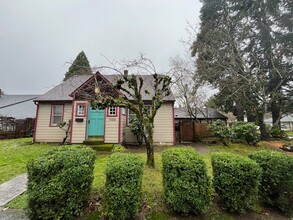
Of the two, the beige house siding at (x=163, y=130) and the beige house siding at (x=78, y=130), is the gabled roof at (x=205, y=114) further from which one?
the beige house siding at (x=78, y=130)

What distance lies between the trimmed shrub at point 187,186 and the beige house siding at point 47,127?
10609mm

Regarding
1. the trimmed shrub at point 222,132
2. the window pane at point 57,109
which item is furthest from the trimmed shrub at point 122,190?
the window pane at point 57,109

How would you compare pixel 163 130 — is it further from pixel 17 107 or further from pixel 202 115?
pixel 17 107

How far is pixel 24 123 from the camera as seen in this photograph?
53.0ft

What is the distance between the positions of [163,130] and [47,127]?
8521 millimetres

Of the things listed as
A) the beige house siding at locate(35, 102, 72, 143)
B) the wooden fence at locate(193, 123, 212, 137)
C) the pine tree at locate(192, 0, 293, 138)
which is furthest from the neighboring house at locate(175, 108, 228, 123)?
the beige house siding at locate(35, 102, 72, 143)

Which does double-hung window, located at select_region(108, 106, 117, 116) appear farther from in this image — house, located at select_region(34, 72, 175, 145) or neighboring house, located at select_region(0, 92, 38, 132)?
neighboring house, located at select_region(0, 92, 38, 132)

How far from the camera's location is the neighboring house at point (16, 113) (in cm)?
1536

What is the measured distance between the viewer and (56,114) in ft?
39.1

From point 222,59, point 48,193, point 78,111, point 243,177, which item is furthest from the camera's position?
point 222,59

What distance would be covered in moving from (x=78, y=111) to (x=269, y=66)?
18.9 m

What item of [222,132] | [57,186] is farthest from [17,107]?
[222,132]

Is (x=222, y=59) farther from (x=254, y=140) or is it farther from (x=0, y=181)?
(x=0, y=181)

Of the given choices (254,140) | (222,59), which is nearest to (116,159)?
(254,140)
